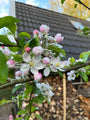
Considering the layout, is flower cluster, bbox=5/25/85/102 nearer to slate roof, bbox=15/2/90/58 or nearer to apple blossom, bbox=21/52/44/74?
apple blossom, bbox=21/52/44/74

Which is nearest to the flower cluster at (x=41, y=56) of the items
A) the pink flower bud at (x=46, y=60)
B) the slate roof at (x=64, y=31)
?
the pink flower bud at (x=46, y=60)

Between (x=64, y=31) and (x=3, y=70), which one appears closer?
(x=3, y=70)

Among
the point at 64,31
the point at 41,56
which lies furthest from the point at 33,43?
the point at 64,31

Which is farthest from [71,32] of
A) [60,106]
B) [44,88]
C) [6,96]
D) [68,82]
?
[44,88]

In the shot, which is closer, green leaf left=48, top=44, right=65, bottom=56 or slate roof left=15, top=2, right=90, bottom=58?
green leaf left=48, top=44, right=65, bottom=56

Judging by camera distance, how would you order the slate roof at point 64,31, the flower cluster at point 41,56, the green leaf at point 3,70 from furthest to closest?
Answer: the slate roof at point 64,31 < the flower cluster at point 41,56 < the green leaf at point 3,70

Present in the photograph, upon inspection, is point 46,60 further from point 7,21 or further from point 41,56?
point 7,21

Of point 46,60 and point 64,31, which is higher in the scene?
point 64,31

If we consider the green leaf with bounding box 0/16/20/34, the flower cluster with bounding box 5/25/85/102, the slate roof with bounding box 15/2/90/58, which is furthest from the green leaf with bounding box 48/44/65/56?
the slate roof with bounding box 15/2/90/58

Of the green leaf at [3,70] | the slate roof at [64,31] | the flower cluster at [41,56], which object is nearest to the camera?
the green leaf at [3,70]

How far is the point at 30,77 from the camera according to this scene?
38 cm

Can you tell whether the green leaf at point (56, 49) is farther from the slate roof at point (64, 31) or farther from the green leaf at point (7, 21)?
the slate roof at point (64, 31)


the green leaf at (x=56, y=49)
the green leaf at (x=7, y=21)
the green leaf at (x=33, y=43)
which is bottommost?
the green leaf at (x=56, y=49)

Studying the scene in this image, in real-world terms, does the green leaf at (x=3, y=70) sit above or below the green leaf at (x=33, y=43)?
below
